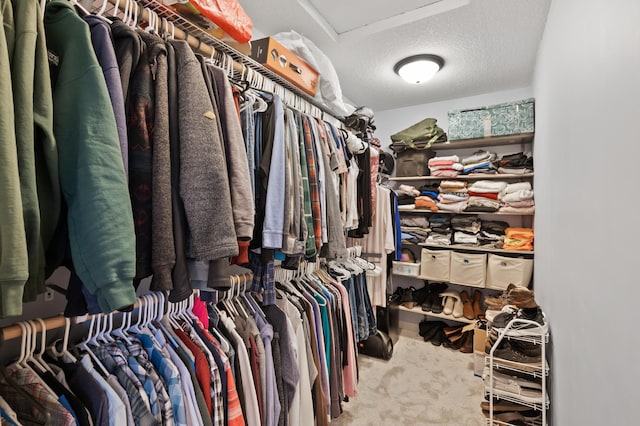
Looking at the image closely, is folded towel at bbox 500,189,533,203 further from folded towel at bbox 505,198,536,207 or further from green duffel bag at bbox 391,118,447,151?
green duffel bag at bbox 391,118,447,151

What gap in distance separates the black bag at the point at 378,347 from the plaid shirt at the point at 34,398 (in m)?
2.32

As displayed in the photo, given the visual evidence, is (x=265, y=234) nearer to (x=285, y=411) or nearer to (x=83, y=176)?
(x=83, y=176)

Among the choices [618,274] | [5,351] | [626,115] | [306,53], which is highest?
[306,53]

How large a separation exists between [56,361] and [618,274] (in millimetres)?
1468

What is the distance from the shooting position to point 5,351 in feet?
2.93

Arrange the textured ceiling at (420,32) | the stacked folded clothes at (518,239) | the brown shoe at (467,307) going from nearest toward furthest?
the textured ceiling at (420,32) → the stacked folded clothes at (518,239) → the brown shoe at (467,307)

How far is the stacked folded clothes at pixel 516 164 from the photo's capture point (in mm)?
2709

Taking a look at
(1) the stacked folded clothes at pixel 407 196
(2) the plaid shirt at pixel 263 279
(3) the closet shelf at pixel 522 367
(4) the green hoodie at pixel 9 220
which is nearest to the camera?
(4) the green hoodie at pixel 9 220

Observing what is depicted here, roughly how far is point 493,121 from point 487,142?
0.85 ft

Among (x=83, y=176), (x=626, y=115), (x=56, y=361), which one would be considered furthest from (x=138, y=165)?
(x=626, y=115)

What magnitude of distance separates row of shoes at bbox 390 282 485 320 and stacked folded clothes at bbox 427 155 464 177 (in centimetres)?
122

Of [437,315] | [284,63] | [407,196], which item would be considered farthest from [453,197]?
[284,63]

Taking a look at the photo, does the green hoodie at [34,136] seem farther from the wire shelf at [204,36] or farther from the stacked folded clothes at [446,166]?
the stacked folded clothes at [446,166]

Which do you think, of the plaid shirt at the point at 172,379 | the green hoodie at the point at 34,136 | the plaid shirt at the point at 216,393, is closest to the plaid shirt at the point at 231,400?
the plaid shirt at the point at 216,393
